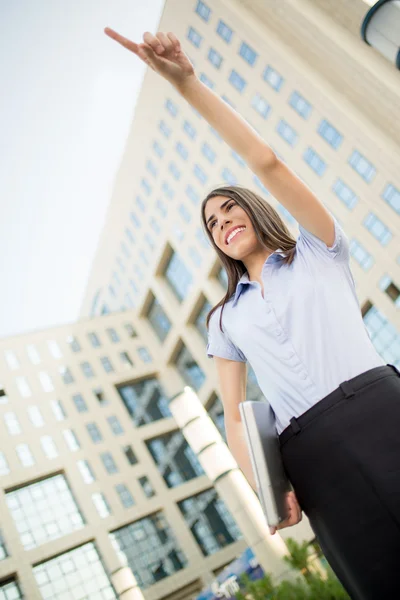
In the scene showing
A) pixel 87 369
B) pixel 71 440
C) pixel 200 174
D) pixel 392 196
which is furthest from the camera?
pixel 87 369

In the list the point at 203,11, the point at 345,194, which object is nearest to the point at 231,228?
the point at 345,194

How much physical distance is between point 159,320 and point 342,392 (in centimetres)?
3665

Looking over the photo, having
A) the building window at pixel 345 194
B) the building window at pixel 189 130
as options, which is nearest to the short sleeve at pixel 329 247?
the building window at pixel 345 194

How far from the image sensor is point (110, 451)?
35.7 meters

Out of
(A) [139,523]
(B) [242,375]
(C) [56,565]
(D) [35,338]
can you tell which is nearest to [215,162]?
(D) [35,338]

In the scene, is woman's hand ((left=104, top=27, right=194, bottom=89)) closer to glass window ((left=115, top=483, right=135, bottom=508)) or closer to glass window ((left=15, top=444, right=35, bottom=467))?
glass window ((left=15, top=444, right=35, bottom=467))

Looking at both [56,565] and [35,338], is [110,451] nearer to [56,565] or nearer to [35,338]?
[56,565]

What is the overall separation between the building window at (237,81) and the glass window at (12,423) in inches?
993

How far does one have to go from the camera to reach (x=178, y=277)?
111ft

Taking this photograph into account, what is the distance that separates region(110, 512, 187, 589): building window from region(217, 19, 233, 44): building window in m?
30.2

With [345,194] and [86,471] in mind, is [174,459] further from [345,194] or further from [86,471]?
[345,194]

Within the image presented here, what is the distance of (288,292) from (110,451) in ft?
119

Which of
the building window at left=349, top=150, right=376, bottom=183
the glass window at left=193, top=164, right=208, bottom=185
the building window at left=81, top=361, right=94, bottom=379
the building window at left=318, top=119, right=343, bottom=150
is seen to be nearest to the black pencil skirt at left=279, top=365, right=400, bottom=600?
the building window at left=349, top=150, right=376, bottom=183

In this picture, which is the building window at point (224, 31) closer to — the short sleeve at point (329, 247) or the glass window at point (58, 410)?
the glass window at point (58, 410)
